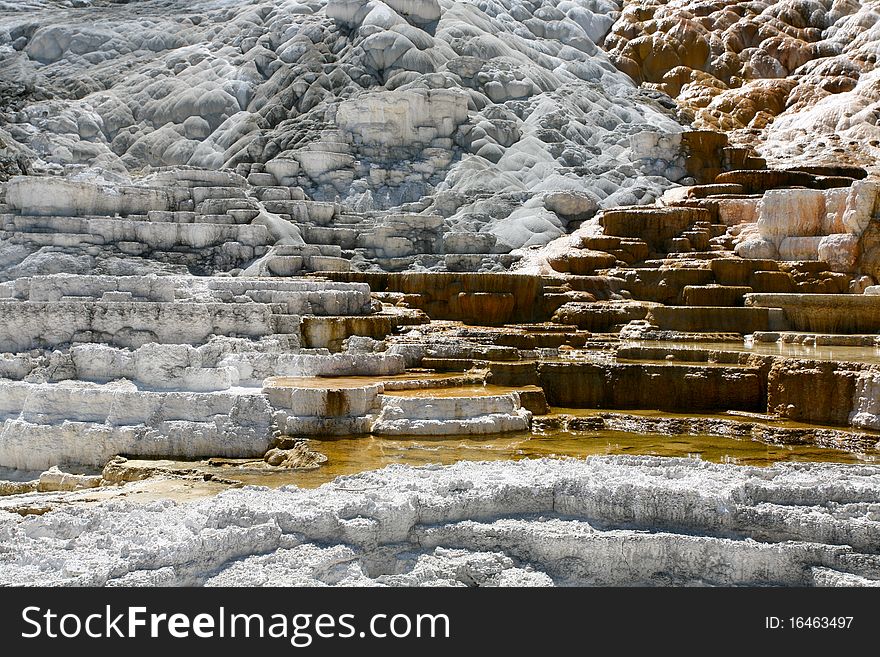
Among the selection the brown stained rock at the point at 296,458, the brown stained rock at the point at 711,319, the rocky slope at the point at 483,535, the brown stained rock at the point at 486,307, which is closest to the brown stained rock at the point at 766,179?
the brown stained rock at the point at 711,319

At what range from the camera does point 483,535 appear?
204 inches

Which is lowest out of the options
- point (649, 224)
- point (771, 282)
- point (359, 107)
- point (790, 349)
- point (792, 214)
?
point (790, 349)

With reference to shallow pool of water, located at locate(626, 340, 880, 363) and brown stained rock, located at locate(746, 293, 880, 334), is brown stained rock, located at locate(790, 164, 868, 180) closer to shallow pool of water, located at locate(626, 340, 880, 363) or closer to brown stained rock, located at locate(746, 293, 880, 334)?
brown stained rock, located at locate(746, 293, 880, 334)

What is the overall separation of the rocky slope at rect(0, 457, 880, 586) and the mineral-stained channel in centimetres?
2

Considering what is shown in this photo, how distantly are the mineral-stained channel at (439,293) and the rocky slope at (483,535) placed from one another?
21 millimetres

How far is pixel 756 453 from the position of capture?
825 centimetres

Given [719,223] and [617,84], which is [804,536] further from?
[617,84]

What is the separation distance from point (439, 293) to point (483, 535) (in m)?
10.2

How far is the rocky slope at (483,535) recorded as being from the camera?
181 inches

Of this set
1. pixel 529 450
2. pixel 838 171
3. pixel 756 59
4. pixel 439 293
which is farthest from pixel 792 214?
pixel 756 59

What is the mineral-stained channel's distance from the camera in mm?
5152

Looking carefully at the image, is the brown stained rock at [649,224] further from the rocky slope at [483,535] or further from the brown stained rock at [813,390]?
the rocky slope at [483,535]

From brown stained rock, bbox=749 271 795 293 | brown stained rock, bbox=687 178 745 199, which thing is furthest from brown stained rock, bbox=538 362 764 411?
brown stained rock, bbox=687 178 745 199

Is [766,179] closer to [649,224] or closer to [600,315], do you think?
→ [649,224]
